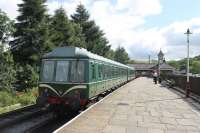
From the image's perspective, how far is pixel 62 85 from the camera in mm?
16125

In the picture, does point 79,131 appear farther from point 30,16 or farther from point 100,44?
point 100,44

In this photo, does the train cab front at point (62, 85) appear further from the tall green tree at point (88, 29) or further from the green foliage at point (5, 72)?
the tall green tree at point (88, 29)

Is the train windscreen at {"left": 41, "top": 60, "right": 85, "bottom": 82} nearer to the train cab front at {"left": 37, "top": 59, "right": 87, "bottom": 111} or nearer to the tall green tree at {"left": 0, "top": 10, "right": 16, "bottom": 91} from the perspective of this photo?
the train cab front at {"left": 37, "top": 59, "right": 87, "bottom": 111}

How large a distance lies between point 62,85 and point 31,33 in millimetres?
23893

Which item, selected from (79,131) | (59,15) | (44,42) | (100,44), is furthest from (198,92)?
(100,44)

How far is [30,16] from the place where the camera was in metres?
39.8

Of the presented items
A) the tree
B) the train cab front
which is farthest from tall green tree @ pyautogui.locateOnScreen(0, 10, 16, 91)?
the tree

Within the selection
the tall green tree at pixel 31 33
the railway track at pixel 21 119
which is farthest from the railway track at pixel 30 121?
the tall green tree at pixel 31 33

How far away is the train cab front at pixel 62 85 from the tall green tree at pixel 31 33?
2209 cm

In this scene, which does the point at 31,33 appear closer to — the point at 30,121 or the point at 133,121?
the point at 30,121

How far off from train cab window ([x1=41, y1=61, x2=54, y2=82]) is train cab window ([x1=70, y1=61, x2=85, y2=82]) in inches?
38.0

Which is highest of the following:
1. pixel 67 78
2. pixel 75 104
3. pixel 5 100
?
pixel 67 78

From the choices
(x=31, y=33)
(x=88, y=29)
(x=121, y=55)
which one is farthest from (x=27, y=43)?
(x=121, y=55)

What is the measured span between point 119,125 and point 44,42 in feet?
91.4
